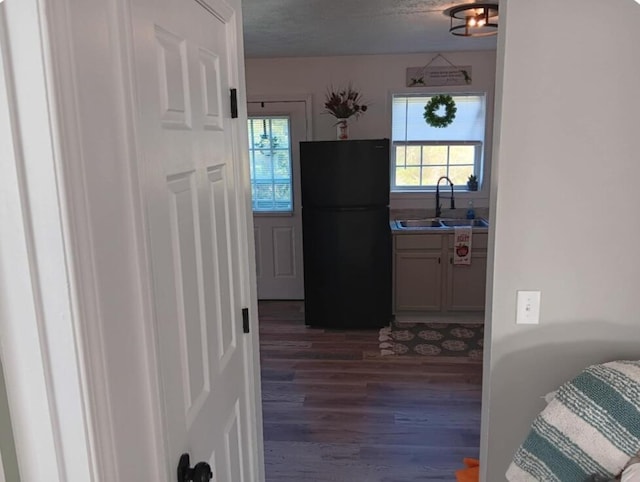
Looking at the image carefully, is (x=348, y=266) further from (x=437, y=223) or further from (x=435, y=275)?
(x=437, y=223)

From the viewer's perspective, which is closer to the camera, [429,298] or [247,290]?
[247,290]

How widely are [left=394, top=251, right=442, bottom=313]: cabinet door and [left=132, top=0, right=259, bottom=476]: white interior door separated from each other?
110 inches

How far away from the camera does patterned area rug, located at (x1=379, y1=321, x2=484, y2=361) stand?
3.69 meters

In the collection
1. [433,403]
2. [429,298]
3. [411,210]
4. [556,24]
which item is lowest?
[433,403]

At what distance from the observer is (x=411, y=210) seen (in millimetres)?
4676

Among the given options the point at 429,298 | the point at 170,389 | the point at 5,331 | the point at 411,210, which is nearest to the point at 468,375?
the point at 429,298

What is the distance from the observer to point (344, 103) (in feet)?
13.5

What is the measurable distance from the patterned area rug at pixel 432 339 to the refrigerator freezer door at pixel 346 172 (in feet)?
3.52

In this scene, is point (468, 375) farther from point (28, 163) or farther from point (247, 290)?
point (28, 163)

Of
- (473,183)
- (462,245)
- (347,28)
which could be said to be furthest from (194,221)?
(473,183)

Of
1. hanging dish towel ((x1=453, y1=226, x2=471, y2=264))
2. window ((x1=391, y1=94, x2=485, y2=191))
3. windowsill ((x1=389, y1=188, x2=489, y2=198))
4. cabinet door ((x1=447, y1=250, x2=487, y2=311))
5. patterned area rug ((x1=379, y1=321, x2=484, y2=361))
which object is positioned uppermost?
window ((x1=391, y1=94, x2=485, y2=191))

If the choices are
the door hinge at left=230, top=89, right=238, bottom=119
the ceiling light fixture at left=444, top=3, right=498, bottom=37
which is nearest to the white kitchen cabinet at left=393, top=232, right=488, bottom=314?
the ceiling light fixture at left=444, top=3, right=498, bottom=37

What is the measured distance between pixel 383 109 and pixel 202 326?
12.2 ft

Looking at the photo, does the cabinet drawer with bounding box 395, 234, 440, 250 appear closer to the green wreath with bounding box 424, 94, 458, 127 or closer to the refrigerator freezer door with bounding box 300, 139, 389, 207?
the refrigerator freezer door with bounding box 300, 139, 389, 207
